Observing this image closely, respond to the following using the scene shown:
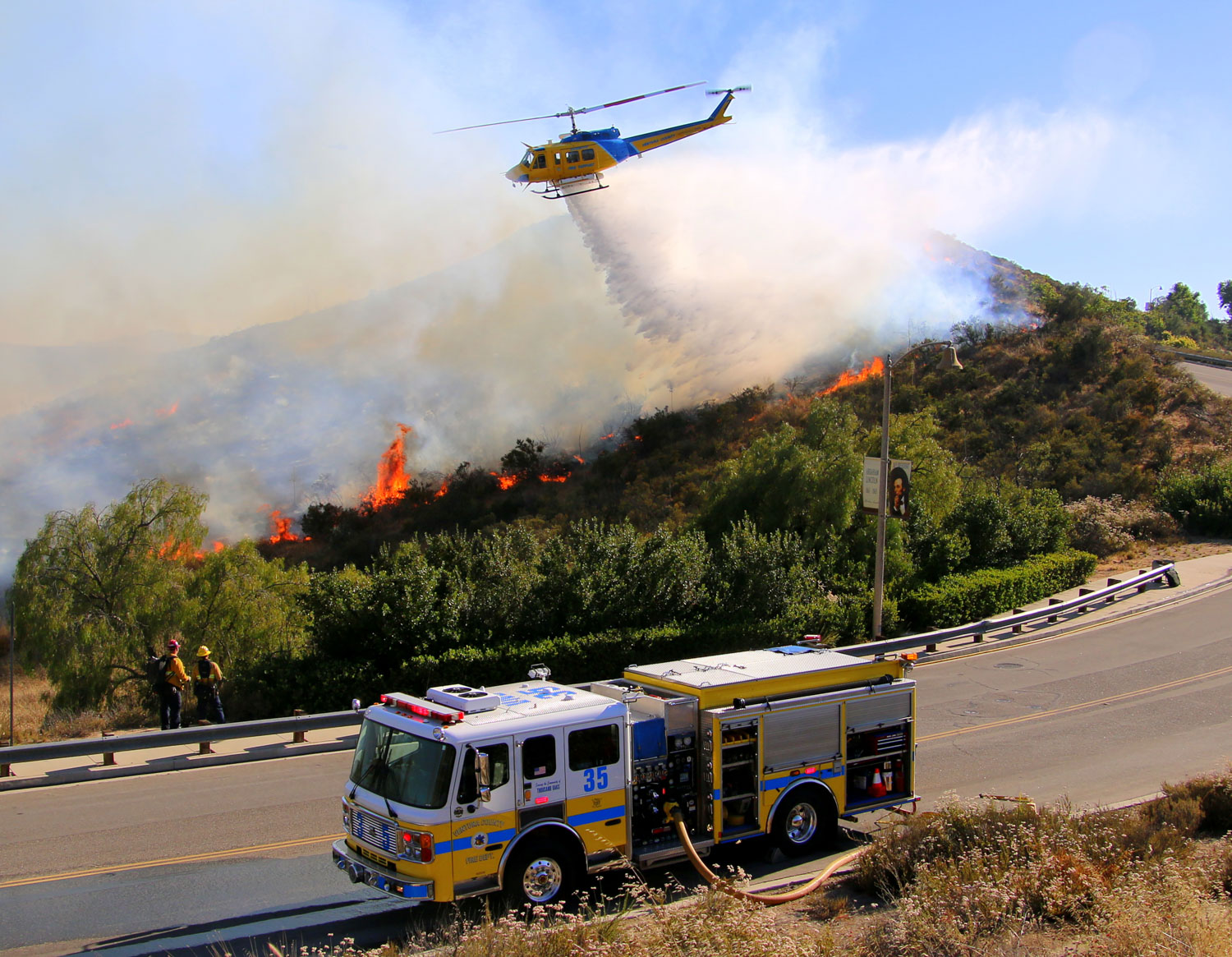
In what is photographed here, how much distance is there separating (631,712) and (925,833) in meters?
3.36

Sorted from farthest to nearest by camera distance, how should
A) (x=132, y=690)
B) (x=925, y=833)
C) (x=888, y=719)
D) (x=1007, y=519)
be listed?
(x=1007, y=519), (x=132, y=690), (x=888, y=719), (x=925, y=833)

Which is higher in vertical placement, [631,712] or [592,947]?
[631,712]

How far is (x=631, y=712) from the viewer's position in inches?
422

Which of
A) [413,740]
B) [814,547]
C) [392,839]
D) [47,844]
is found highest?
[814,547]

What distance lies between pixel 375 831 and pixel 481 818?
45.0 inches

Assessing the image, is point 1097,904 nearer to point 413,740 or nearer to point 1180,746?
point 413,740

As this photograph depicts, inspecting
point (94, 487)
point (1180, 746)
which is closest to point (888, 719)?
point (1180, 746)

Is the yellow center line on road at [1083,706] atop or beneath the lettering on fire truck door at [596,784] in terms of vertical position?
beneath

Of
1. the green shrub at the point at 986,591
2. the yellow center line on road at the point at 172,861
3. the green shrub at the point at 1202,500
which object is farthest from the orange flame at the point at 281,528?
the yellow center line on road at the point at 172,861

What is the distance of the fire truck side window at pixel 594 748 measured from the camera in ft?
31.6

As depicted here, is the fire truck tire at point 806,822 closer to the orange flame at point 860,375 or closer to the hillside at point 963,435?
the hillside at point 963,435

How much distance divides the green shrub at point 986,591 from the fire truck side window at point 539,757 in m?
18.9

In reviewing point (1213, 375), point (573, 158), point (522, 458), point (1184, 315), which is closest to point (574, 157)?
point (573, 158)

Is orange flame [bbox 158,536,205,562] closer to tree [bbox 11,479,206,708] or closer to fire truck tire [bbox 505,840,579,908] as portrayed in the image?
tree [bbox 11,479,206,708]
